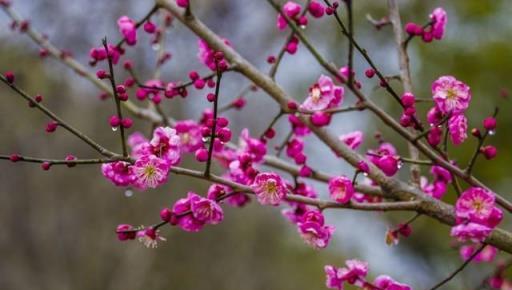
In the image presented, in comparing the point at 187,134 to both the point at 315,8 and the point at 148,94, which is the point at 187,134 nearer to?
the point at 148,94

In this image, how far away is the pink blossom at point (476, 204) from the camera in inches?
51.0

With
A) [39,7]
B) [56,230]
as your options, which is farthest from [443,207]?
[39,7]

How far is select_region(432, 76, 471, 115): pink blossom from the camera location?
135 centimetres

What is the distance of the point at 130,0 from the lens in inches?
395

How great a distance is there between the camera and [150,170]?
130 centimetres

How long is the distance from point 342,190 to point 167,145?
40 cm

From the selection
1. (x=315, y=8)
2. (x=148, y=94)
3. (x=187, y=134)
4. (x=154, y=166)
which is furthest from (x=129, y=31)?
(x=154, y=166)

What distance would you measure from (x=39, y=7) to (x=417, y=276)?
20.0 feet

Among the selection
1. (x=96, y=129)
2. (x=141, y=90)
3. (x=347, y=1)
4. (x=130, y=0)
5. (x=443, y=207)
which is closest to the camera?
(x=347, y=1)

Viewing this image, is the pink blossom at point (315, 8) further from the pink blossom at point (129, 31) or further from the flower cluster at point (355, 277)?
the flower cluster at point (355, 277)

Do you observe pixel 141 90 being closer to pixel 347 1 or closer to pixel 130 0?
pixel 347 1

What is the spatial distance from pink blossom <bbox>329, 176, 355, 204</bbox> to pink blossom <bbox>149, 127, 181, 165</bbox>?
35 cm

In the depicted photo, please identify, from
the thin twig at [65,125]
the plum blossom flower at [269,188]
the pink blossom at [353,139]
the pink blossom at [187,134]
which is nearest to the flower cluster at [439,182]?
the pink blossom at [353,139]

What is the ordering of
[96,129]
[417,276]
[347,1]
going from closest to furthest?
[347,1] → [417,276] → [96,129]
